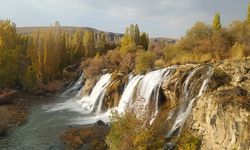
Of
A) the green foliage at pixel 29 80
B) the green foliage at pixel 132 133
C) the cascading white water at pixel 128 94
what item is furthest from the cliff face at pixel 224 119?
the green foliage at pixel 29 80

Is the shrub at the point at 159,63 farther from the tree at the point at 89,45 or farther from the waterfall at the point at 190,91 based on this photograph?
the tree at the point at 89,45

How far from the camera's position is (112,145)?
23.2m

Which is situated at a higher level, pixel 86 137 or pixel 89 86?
pixel 89 86

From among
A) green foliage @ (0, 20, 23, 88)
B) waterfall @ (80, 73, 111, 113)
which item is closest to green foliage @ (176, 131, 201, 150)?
waterfall @ (80, 73, 111, 113)

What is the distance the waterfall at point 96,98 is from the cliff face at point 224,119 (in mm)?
23619

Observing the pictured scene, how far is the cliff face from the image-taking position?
1728 centimetres

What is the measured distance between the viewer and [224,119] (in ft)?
60.2

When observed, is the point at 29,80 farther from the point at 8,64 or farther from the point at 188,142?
the point at 188,142

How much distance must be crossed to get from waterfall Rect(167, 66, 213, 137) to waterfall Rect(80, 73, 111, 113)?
18408 millimetres

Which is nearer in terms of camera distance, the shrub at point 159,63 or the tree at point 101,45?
the shrub at point 159,63

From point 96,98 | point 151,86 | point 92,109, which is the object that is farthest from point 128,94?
point 96,98

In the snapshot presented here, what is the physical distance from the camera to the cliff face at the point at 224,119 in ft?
56.7

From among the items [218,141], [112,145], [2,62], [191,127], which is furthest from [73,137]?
[2,62]

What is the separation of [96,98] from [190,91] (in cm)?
2186
